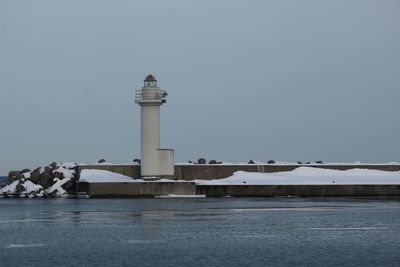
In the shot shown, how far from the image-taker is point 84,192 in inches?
2285

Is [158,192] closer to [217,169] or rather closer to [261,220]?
[217,169]

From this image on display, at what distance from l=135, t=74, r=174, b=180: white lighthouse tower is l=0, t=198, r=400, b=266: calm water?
10.8 m

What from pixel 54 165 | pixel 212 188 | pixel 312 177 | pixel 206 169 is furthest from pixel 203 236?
pixel 54 165

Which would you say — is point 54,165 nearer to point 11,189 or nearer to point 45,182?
point 45,182

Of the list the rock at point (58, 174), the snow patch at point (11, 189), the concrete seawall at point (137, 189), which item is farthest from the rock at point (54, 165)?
the concrete seawall at point (137, 189)

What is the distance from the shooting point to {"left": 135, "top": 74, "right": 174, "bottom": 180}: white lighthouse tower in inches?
2197

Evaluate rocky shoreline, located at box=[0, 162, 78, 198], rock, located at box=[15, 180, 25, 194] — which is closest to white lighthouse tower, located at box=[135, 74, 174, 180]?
rocky shoreline, located at box=[0, 162, 78, 198]

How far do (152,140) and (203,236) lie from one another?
27.0 metres

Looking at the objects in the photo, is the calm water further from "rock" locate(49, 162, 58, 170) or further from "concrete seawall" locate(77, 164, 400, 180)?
"rock" locate(49, 162, 58, 170)

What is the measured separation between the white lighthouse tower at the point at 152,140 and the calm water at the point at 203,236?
10844 mm

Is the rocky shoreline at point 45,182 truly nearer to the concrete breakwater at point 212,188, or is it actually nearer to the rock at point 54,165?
the rock at point 54,165

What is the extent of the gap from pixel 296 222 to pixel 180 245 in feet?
32.1

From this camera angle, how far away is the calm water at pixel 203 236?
23422mm

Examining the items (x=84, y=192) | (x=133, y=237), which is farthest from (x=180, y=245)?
(x=84, y=192)
